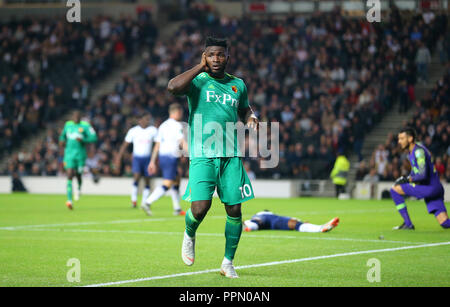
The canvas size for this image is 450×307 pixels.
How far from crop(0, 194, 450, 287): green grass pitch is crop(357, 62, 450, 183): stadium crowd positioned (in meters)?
10.7

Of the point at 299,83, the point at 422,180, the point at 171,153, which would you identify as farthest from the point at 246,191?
the point at 299,83

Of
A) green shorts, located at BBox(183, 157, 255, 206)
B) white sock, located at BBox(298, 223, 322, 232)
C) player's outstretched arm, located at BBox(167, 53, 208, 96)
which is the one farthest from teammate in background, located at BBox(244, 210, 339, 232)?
player's outstretched arm, located at BBox(167, 53, 208, 96)

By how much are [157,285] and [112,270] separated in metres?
1.32

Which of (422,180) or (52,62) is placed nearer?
(422,180)

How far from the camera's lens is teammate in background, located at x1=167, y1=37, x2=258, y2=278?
8547mm

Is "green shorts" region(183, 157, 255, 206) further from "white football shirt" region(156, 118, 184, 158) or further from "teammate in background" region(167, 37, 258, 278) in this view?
"white football shirt" region(156, 118, 184, 158)

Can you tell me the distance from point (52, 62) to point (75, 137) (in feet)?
62.6

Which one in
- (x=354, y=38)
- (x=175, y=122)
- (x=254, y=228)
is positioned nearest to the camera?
(x=254, y=228)

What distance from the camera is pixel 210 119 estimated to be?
8633 millimetres

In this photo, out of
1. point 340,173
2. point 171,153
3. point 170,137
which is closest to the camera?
point 171,153

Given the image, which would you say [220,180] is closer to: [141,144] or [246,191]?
[246,191]
